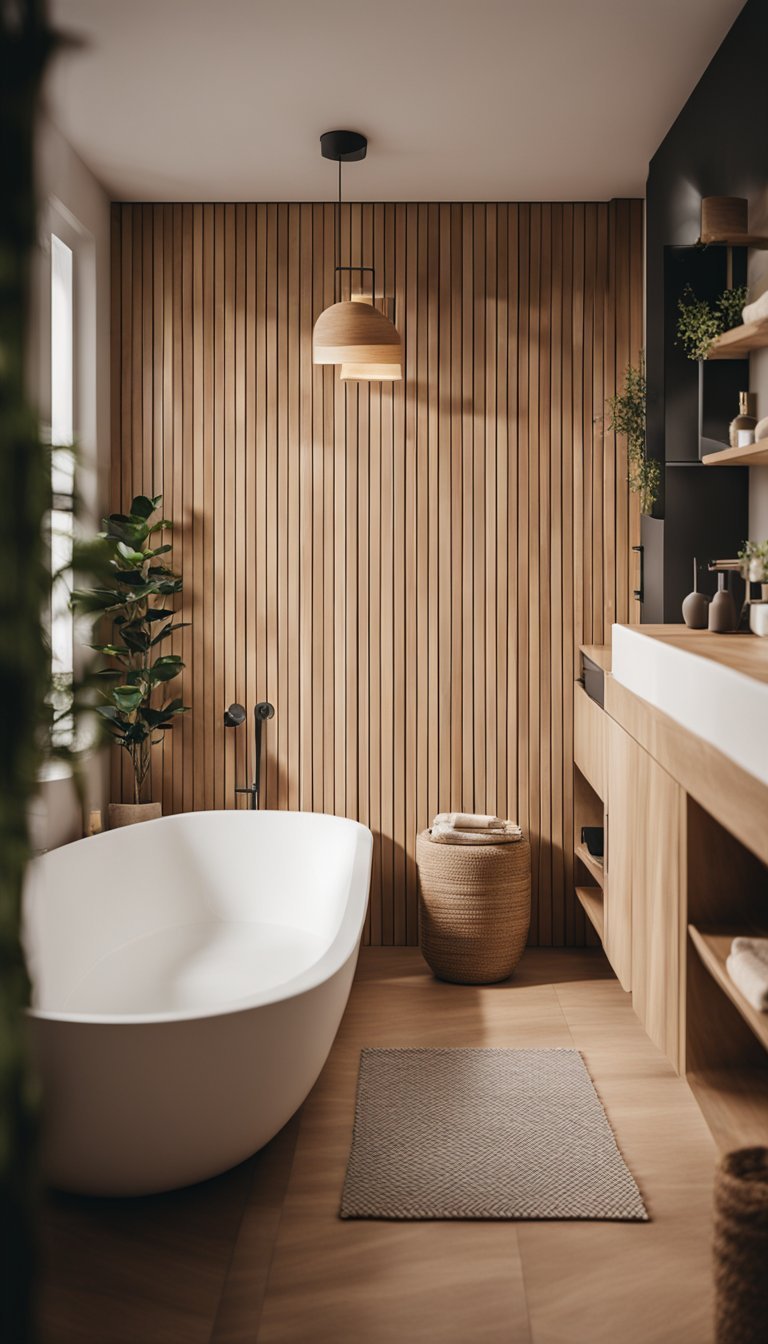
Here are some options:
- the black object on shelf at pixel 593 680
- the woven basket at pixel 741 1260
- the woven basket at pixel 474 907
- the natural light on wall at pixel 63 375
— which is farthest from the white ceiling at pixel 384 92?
the woven basket at pixel 741 1260

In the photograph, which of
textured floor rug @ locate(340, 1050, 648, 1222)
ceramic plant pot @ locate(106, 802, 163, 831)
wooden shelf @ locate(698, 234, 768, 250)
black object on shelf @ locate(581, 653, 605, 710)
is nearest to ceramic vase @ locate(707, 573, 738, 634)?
black object on shelf @ locate(581, 653, 605, 710)

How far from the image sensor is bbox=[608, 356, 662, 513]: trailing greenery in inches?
144

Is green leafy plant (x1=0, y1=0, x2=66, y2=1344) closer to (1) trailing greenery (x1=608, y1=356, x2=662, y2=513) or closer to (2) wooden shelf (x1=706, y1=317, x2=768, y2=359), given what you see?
(2) wooden shelf (x1=706, y1=317, x2=768, y2=359)

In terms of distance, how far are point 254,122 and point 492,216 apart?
112cm

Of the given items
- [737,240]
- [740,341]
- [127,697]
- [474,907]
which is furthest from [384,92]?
[474,907]

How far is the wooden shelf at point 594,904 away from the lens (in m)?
3.61

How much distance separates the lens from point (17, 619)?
86cm

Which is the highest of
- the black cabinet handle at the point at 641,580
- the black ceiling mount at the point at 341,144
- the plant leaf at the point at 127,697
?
the black ceiling mount at the point at 341,144

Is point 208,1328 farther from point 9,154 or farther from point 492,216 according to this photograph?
point 492,216

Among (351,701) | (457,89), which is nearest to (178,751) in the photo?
(351,701)

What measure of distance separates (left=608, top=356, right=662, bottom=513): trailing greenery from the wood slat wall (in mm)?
154

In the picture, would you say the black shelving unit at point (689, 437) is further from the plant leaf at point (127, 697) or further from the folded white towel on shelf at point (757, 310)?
the plant leaf at point (127, 697)

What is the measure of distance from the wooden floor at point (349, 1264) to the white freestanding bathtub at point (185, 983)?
13cm

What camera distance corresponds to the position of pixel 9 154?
2.78 feet
